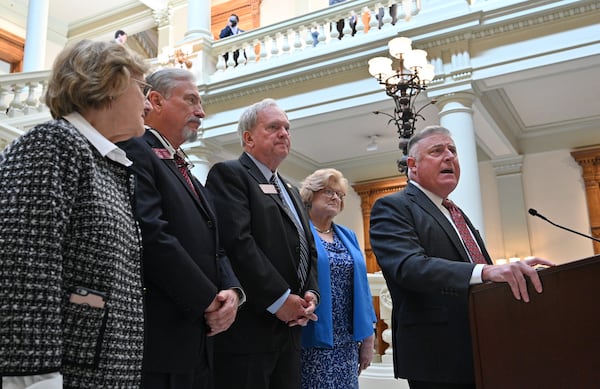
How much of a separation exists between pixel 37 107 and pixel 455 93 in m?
6.30

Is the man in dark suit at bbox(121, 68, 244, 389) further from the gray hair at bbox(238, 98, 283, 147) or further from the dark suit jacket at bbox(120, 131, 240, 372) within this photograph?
the gray hair at bbox(238, 98, 283, 147)

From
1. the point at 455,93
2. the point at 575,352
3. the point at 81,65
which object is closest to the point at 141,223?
the point at 81,65

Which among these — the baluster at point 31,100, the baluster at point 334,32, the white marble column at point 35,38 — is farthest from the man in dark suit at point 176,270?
the white marble column at point 35,38

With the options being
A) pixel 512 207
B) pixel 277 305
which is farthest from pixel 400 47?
pixel 512 207

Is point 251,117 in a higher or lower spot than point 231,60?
lower

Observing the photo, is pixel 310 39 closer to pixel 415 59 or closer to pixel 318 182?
pixel 415 59

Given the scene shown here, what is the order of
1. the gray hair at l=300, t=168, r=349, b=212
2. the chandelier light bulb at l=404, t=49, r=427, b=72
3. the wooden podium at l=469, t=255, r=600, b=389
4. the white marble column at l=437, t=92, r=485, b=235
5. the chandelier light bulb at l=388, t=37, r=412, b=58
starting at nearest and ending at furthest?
the wooden podium at l=469, t=255, r=600, b=389 → the gray hair at l=300, t=168, r=349, b=212 → the chandelier light bulb at l=404, t=49, r=427, b=72 → the chandelier light bulb at l=388, t=37, r=412, b=58 → the white marble column at l=437, t=92, r=485, b=235

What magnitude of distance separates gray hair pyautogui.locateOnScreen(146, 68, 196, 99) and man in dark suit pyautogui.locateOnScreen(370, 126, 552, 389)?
0.90 metres

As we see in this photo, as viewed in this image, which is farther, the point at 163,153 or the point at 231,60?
the point at 231,60

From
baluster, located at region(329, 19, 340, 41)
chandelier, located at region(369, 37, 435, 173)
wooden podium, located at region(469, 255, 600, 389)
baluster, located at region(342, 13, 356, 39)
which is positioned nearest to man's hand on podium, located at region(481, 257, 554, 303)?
wooden podium, located at region(469, 255, 600, 389)

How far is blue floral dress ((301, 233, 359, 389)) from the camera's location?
2484 mm

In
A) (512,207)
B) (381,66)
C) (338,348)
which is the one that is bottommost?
(338,348)

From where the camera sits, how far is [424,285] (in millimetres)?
1760

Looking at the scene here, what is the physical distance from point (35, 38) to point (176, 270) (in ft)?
34.9
